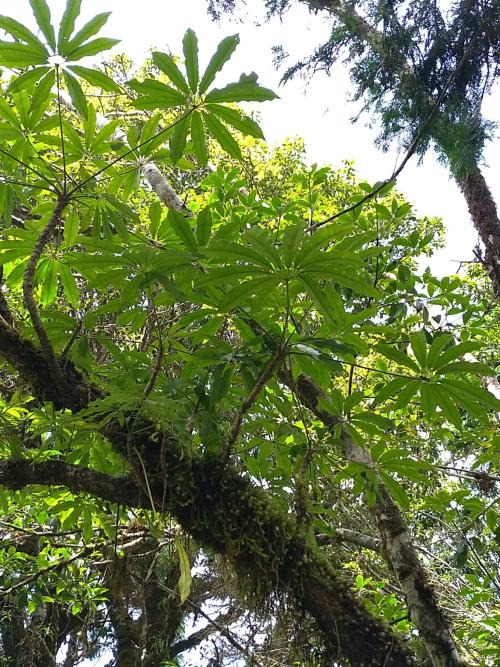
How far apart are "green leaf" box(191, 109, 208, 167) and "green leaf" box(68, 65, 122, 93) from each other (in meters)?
0.23

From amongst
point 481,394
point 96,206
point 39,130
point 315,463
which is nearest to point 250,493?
point 315,463

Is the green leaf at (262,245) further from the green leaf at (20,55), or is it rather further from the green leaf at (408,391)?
the green leaf at (20,55)

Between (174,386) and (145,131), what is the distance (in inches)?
31.8

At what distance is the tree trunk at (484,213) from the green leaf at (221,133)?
3.43m

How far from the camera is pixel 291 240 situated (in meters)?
1.04

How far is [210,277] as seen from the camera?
1132mm

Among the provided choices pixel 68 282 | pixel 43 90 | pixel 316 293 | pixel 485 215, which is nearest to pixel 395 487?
pixel 316 293

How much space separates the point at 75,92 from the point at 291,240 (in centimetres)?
85

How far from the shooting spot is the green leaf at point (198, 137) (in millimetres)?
1394

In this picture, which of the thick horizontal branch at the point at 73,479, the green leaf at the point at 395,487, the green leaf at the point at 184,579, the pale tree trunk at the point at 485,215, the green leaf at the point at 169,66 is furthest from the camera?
the pale tree trunk at the point at 485,215

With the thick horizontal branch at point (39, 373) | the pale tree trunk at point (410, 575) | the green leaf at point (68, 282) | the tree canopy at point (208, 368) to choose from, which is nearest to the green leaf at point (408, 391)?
the tree canopy at point (208, 368)

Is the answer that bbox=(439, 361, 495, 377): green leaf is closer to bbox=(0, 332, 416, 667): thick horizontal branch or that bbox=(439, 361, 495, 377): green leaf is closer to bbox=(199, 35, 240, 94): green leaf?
bbox=(0, 332, 416, 667): thick horizontal branch

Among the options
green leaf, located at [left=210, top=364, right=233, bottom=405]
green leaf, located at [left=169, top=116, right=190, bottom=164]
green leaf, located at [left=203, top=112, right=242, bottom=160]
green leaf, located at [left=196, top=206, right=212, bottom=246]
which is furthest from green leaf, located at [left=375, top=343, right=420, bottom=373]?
green leaf, located at [left=169, top=116, right=190, bottom=164]

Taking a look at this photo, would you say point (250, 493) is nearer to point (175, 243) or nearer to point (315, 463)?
point (315, 463)
